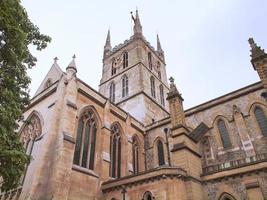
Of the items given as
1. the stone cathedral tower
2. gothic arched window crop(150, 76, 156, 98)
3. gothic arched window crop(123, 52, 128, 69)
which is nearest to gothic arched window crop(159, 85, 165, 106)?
the stone cathedral tower

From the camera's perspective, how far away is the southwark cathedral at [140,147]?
1333 centimetres

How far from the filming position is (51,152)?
1467 cm

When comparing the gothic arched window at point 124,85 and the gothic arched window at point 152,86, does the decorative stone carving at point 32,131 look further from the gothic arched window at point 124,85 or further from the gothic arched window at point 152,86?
the gothic arched window at point 152,86

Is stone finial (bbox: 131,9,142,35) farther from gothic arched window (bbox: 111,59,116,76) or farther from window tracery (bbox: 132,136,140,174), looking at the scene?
window tracery (bbox: 132,136,140,174)

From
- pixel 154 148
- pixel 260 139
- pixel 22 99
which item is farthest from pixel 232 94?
pixel 22 99

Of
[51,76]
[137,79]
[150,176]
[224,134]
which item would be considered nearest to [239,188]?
[150,176]

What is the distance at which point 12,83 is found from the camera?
928cm

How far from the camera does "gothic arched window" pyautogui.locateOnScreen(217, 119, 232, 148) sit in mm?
18016

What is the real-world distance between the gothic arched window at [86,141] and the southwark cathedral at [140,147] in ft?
0.25

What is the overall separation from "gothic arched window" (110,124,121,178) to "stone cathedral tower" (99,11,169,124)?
23.4 ft

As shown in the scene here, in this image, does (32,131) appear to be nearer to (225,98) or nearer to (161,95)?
(225,98)

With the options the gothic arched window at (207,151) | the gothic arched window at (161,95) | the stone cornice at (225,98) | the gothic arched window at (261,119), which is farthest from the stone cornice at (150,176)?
the gothic arched window at (161,95)

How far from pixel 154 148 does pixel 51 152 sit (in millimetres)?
10690

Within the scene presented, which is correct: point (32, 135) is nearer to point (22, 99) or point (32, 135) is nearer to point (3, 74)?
point (22, 99)
